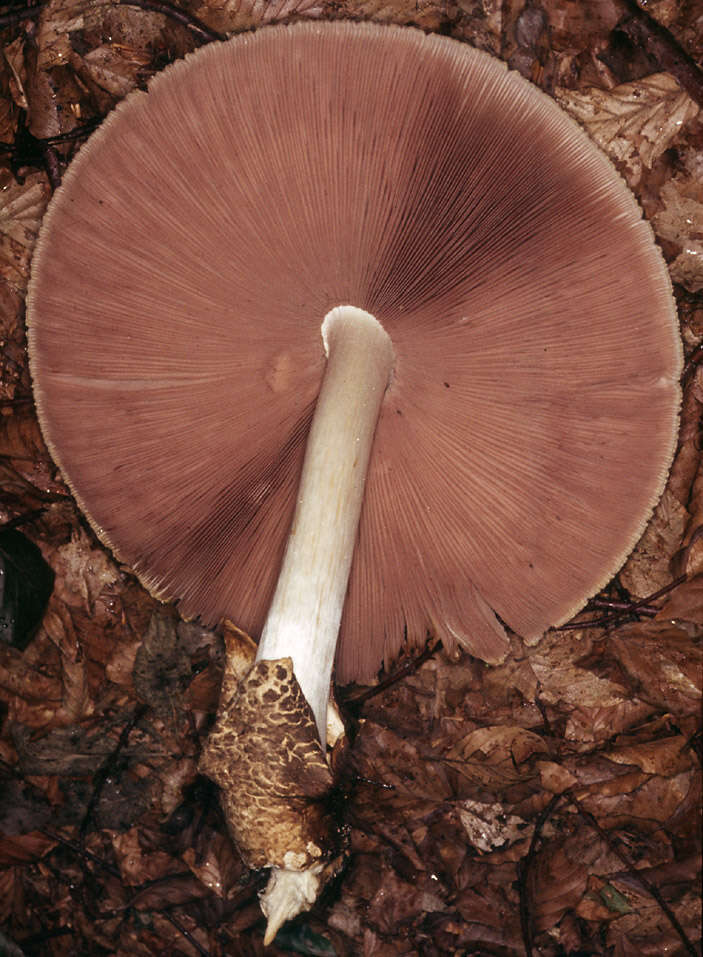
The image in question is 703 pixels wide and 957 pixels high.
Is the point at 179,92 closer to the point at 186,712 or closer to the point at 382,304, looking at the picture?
the point at 382,304

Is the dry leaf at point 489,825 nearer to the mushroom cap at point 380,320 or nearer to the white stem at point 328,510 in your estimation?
the mushroom cap at point 380,320

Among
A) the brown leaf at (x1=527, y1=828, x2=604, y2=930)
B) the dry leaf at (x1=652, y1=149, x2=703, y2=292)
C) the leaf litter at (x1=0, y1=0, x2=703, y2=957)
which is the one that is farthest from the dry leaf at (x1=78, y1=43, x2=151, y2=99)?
the brown leaf at (x1=527, y1=828, x2=604, y2=930)

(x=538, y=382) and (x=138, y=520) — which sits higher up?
(x=538, y=382)

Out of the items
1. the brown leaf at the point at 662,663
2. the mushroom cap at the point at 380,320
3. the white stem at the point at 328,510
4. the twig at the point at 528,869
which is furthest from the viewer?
the brown leaf at the point at 662,663

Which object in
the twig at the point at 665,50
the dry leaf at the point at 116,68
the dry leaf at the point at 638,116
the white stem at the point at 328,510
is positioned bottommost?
the white stem at the point at 328,510

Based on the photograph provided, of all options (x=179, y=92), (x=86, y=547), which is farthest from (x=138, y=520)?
(x=179, y=92)

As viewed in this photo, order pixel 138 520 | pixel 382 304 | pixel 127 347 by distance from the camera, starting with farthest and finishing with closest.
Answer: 1. pixel 138 520
2. pixel 127 347
3. pixel 382 304

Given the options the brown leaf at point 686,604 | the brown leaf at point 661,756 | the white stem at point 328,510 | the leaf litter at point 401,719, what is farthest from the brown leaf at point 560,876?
the white stem at point 328,510
